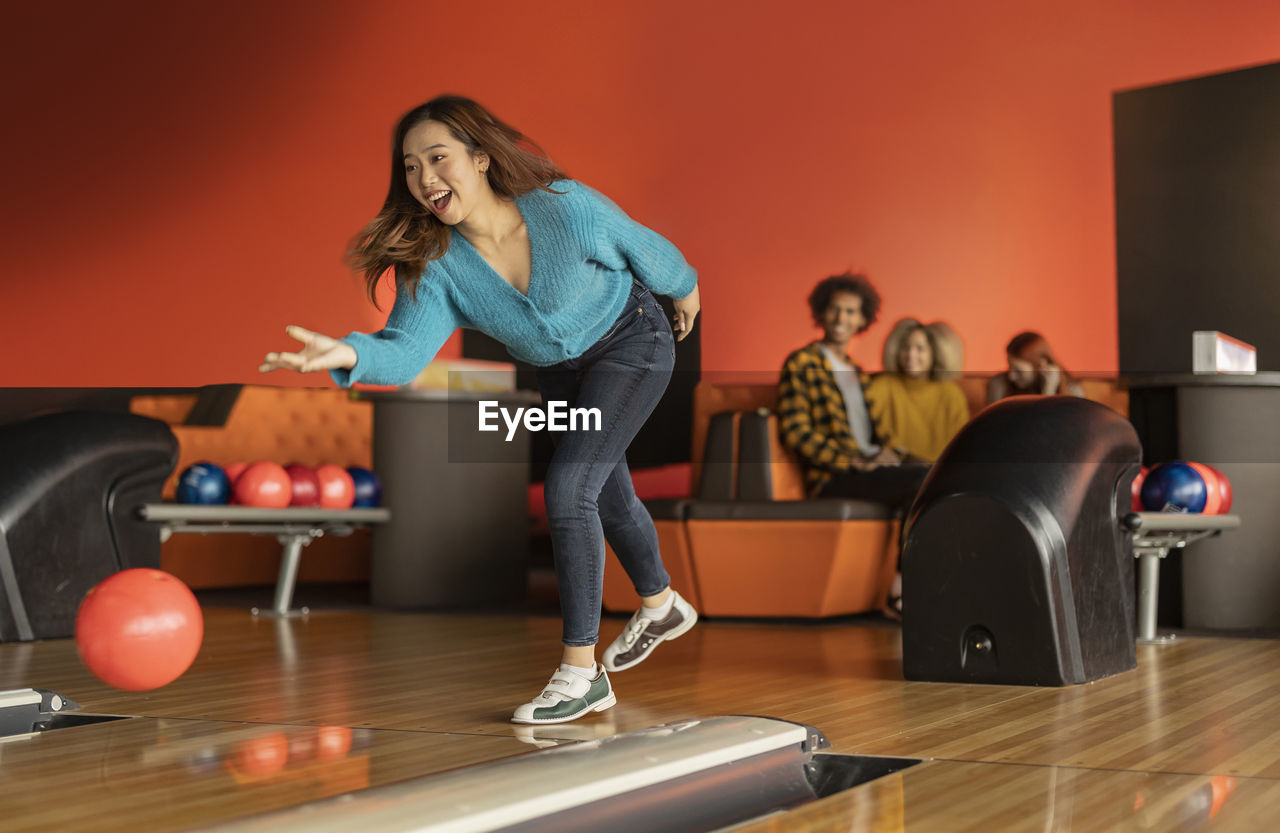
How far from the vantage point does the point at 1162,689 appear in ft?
8.73

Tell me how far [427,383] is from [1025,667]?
3062 mm

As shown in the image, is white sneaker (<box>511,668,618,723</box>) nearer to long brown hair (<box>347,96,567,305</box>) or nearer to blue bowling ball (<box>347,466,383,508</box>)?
long brown hair (<box>347,96,567,305</box>)

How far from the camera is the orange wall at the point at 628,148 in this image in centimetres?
429

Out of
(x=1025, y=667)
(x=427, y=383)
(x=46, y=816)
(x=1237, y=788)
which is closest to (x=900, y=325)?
(x=427, y=383)

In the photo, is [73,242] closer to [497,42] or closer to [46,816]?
[497,42]

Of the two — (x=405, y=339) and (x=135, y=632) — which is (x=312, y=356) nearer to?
(x=405, y=339)

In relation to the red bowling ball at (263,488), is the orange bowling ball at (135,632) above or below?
below

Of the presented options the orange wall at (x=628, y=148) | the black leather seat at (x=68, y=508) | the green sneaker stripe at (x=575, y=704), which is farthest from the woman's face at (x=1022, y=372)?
the black leather seat at (x=68, y=508)

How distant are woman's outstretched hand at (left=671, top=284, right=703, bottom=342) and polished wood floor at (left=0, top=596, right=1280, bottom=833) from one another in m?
0.71

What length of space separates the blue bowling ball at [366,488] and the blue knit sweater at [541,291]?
2.81 m

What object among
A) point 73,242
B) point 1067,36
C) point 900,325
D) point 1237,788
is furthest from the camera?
point 1067,36

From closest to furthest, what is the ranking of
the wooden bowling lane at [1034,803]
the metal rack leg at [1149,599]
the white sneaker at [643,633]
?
1. the wooden bowling lane at [1034,803]
2. the white sneaker at [643,633]
3. the metal rack leg at [1149,599]

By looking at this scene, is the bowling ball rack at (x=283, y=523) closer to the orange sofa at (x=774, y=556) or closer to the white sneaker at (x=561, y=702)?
the orange sofa at (x=774, y=556)

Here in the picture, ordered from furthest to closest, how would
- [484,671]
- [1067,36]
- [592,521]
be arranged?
[1067,36] < [484,671] < [592,521]
